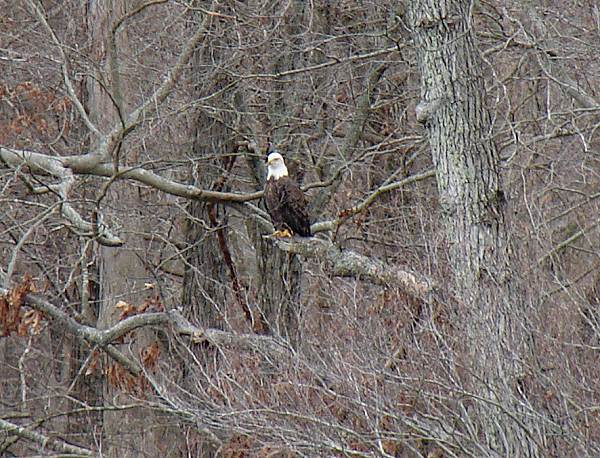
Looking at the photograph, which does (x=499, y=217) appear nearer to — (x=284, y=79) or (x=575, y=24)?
(x=575, y=24)

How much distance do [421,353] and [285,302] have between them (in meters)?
3.86

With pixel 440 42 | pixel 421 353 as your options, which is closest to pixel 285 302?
pixel 440 42

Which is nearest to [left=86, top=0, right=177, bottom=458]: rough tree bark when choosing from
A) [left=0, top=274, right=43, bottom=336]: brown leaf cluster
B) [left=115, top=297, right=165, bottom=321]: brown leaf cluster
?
[left=115, top=297, right=165, bottom=321]: brown leaf cluster

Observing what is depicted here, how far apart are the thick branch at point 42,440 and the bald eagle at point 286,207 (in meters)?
2.43

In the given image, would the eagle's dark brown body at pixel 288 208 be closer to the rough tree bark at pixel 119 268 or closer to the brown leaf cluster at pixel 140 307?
the brown leaf cluster at pixel 140 307

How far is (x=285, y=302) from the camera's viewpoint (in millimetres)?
11172

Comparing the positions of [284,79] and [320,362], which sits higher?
[284,79]

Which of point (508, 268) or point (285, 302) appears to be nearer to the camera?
point (508, 268)

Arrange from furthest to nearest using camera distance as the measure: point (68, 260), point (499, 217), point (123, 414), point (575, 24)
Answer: point (68, 260), point (123, 414), point (575, 24), point (499, 217)

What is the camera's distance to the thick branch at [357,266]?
26.6ft

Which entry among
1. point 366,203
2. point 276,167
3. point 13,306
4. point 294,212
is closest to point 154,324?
point 294,212

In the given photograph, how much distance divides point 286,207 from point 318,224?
0.47 meters

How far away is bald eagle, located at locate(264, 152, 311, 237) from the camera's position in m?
10.2

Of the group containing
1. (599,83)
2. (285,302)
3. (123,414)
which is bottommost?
(123,414)
